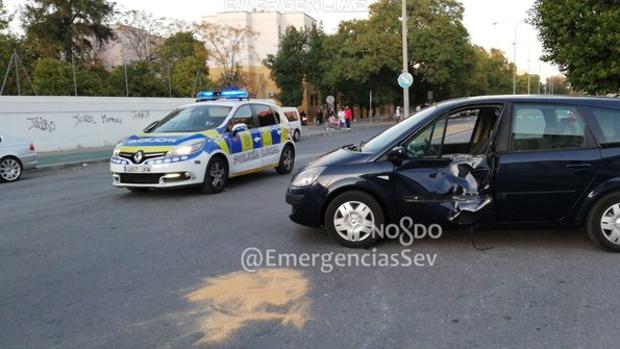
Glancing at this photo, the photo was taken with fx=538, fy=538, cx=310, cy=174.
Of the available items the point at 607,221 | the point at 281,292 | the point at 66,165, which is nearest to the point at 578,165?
the point at 607,221

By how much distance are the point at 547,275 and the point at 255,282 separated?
2550mm

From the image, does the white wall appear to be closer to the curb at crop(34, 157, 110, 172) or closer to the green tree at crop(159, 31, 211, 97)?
the curb at crop(34, 157, 110, 172)

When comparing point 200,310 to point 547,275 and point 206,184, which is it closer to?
point 547,275

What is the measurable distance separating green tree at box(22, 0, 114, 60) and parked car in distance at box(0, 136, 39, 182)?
3229cm

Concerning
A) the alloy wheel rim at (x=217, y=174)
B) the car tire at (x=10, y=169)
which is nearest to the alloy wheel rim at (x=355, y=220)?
the alloy wheel rim at (x=217, y=174)

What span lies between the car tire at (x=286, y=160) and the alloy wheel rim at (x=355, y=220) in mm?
6289

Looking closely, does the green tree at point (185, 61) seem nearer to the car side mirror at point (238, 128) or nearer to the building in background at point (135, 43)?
the building in background at point (135, 43)

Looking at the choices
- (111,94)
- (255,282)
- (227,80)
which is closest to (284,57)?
(227,80)

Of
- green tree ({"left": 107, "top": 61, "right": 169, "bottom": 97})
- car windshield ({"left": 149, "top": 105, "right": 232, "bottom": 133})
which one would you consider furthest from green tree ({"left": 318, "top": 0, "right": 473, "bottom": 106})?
car windshield ({"left": 149, "top": 105, "right": 232, "bottom": 133})

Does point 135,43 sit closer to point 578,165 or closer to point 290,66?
point 290,66

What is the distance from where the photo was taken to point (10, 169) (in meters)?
13.2

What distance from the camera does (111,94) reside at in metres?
34.8

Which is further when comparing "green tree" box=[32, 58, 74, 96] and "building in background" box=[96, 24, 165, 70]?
"building in background" box=[96, 24, 165, 70]

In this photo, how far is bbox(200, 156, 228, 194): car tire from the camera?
907cm
